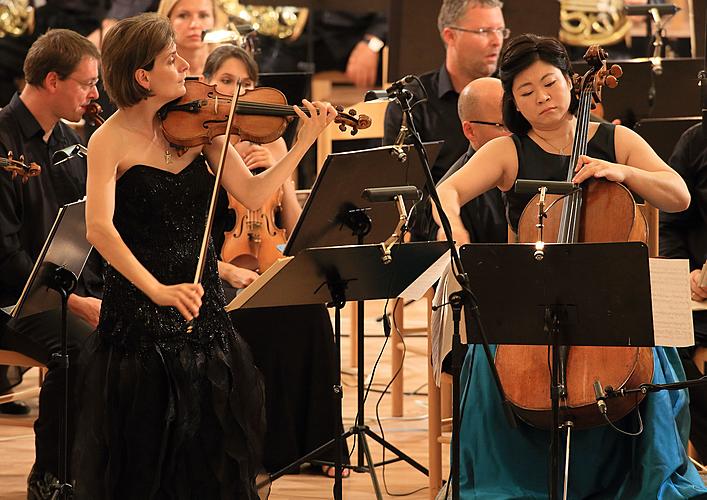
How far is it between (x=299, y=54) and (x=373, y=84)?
0.78 m

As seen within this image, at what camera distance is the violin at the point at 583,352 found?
9.37ft

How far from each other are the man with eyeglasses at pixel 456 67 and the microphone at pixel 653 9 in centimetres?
71

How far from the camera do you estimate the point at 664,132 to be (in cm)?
419

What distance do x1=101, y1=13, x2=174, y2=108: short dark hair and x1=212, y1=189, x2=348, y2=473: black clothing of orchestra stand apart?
3.68 ft

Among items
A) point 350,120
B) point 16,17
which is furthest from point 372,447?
point 16,17

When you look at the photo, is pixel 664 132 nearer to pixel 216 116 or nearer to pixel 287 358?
pixel 287 358

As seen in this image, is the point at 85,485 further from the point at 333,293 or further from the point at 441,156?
the point at 441,156

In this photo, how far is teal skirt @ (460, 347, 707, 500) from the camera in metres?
3.01

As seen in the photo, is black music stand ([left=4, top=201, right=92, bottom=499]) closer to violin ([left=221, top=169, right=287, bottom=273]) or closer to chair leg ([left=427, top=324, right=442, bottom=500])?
violin ([left=221, top=169, right=287, bottom=273])

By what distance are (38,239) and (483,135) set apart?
1.46m

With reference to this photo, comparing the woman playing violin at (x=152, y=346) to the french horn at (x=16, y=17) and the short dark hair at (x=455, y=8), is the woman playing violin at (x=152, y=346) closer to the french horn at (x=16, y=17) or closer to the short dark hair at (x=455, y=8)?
the short dark hair at (x=455, y=8)

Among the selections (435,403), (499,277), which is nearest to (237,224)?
(435,403)

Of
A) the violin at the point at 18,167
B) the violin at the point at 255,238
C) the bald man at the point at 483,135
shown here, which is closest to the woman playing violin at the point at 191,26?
the violin at the point at 255,238

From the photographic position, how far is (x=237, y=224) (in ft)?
12.7
